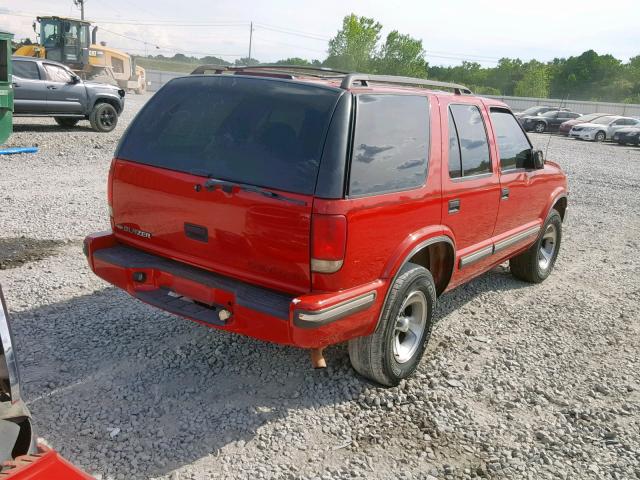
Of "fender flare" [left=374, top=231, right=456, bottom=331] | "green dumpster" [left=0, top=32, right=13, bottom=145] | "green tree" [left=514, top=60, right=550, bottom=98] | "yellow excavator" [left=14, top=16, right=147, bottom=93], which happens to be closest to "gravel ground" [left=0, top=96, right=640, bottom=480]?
"fender flare" [left=374, top=231, right=456, bottom=331]

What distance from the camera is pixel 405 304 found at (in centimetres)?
362

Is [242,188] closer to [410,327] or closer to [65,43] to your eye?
[410,327]

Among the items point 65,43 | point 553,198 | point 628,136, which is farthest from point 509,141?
point 628,136

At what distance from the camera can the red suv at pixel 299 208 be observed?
10.0ft

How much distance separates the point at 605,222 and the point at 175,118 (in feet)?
26.6

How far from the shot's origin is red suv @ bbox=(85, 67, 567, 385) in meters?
3.05

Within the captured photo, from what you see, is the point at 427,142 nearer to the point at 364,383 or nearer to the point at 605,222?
the point at 364,383

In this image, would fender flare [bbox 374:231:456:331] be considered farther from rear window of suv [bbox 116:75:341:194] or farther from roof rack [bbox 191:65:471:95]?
roof rack [bbox 191:65:471:95]

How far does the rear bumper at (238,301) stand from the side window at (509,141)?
7.11 ft

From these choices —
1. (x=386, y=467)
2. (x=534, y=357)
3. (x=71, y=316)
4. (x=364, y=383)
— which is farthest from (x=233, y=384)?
(x=534, y=357)

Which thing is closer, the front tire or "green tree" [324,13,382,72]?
the front tire

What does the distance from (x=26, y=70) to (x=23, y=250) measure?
9.70 m

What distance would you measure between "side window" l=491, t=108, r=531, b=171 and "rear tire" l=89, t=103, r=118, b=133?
39.5 ft

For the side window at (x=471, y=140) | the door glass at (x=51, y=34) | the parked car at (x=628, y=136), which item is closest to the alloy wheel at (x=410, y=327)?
the side window at (x=471, y=140)
